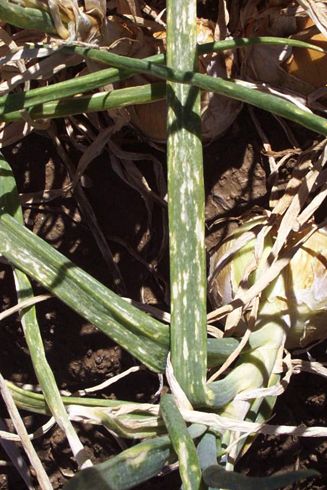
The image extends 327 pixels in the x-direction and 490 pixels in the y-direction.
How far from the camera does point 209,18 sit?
50.1 inches

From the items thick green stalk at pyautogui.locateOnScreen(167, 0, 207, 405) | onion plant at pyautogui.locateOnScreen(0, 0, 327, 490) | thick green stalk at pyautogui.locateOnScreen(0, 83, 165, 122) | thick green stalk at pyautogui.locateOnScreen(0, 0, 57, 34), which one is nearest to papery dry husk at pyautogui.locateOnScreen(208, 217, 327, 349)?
onion plant at pyautogui.locateOnScreen(0, 0, 327, 490)

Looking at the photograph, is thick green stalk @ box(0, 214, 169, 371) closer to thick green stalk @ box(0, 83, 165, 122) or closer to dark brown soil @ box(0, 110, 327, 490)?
thick green stalk @ box(0, 83, 165, 122)

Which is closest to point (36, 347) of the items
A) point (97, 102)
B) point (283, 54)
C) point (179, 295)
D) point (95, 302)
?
point (95, 302)

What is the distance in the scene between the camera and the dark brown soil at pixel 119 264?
4.36ft

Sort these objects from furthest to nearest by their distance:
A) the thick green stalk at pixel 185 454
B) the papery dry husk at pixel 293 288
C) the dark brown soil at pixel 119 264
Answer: the dark brown soil at pixel 119 264
the papery dry husk at pixel 293 288
the thick green stalk at pixel 185 454

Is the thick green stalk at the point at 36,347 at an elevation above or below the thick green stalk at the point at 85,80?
below

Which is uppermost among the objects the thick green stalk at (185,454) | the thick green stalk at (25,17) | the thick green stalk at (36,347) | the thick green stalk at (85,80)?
the thick green stalk at (25,17)

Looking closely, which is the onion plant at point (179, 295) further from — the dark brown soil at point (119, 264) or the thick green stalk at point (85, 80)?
the dark brown soil at point (119, 264)

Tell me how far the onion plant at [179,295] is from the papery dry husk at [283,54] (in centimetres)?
16

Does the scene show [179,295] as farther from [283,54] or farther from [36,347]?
[283,54]

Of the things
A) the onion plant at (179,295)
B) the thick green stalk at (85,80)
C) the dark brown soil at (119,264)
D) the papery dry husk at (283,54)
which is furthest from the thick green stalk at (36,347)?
the papery dry husk at (283,54)

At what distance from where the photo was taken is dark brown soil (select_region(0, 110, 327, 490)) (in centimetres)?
133

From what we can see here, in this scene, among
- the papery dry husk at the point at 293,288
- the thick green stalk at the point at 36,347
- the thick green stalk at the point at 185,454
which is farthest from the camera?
the papery dry husk at the point at 293,288

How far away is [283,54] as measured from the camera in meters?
1.15
